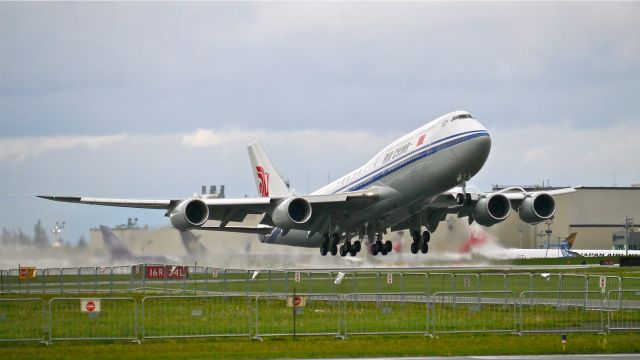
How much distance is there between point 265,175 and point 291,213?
16.8 meters

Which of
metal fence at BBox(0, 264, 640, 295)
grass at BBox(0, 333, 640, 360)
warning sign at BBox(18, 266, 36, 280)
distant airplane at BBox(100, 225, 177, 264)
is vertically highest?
distant airplane at BBox(100, 225, 177, 264)

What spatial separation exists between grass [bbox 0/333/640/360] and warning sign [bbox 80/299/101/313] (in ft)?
3.06

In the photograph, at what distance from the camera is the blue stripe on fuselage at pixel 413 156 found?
44.8m

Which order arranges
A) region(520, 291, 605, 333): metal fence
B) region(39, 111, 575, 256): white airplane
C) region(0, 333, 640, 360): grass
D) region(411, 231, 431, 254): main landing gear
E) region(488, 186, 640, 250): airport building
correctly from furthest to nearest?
region(488, 186, 640, 250): airport building < region(411, 231, 431, 254): main landing gear < region(39, 111, 575, 256): white airplane < region(520, 291, 605, 333): metal fence < region(0, 333, 640, 360): grass

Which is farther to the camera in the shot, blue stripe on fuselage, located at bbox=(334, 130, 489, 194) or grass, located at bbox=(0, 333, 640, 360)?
blue stripe on fuselage, located at bbox=(334, 130, 489, 194)

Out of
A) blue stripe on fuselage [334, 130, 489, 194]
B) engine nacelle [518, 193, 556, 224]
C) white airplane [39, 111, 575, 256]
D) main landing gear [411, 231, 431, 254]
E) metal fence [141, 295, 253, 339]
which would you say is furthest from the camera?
main landing gear [411, 231, 431, 254]

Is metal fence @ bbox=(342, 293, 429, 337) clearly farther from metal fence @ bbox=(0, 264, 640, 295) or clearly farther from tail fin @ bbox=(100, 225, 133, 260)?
tail fin @ bbox=(100, 225, 133, 260)

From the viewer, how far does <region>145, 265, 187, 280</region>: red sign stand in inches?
2511

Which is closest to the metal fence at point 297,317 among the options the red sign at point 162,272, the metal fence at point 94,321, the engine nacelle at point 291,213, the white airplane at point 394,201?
the metal fence at point 94,321

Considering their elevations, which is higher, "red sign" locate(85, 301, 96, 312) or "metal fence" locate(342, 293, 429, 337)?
"red sign" locate(85, 301, 96, 312)

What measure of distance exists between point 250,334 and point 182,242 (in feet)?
119

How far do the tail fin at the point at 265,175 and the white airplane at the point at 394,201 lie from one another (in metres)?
6.27

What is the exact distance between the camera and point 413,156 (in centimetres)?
4709

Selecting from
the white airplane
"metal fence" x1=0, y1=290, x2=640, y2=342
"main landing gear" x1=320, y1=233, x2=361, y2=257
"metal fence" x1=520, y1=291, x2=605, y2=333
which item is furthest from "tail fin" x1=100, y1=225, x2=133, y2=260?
"metal fence" x1=520, y1=291, x2=605, y2=333
